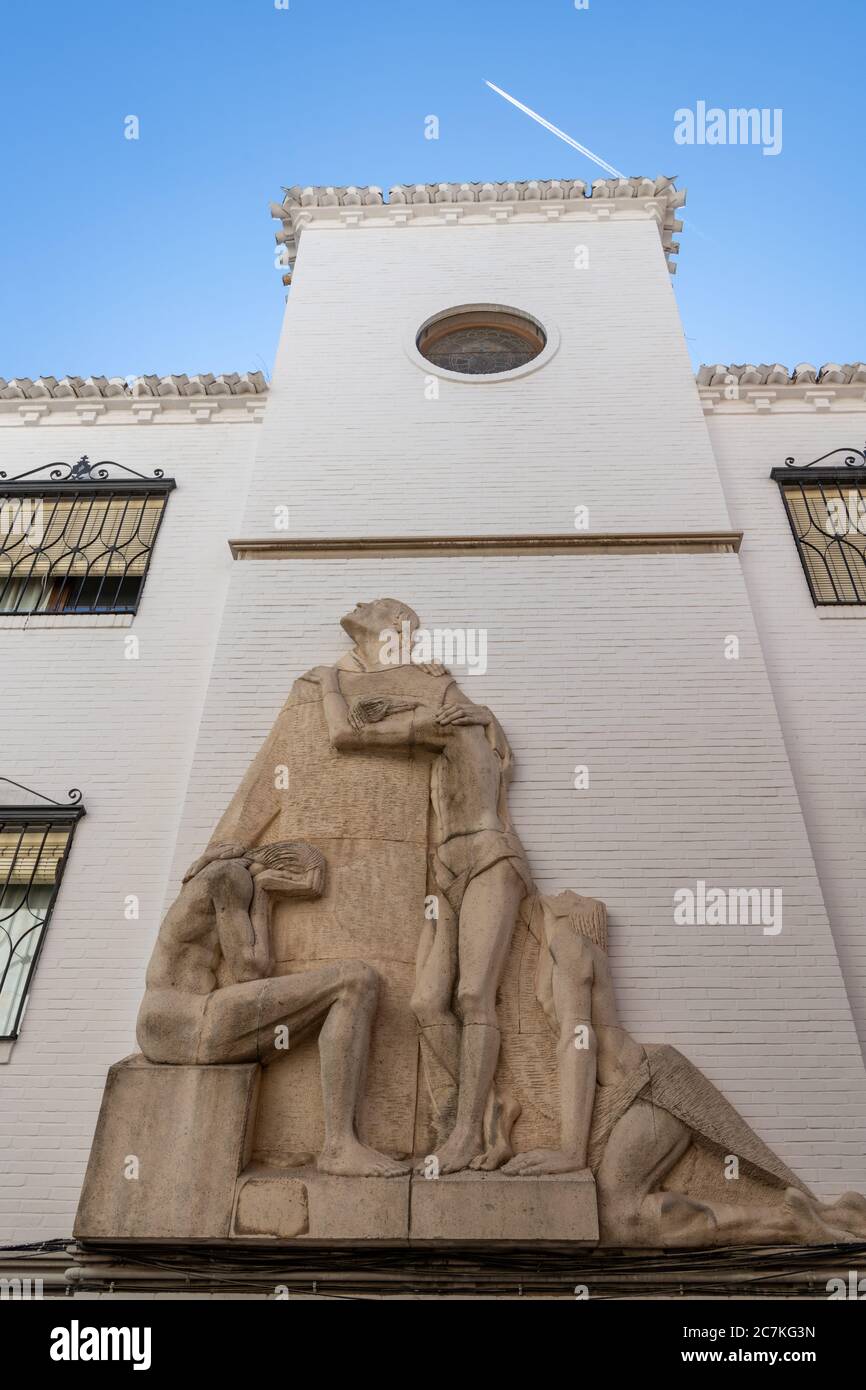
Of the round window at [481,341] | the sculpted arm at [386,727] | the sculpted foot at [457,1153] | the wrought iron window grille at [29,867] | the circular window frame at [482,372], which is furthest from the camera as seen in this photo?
the round window at [481,341]

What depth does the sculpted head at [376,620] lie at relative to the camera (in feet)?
22.1

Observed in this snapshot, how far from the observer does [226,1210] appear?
4520 mm

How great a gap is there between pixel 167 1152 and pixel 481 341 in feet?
25.2

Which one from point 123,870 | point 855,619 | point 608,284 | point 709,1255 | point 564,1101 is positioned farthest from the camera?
point 608,284

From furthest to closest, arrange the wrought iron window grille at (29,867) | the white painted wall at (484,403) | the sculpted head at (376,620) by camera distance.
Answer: the white painted wall at (484,403), the sculpted head at (376,620), the wrought iron window grille at (29,867)

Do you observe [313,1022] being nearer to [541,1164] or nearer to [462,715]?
[541,1164]

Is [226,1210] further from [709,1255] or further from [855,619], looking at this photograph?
[855,619]

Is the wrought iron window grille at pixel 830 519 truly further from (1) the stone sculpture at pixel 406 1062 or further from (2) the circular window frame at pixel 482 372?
(1) the stone sculpture at pixel 406 1062

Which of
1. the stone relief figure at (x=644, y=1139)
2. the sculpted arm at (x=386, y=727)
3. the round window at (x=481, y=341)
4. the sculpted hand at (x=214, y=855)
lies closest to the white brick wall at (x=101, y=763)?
the sculpted hand at (x=214, y=855)

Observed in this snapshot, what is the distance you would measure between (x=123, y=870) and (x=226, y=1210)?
7.91 ft

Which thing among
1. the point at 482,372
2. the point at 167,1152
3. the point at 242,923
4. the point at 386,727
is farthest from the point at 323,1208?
the point at 482,372

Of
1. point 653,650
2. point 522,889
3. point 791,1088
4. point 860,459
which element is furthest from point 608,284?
point 791,1088

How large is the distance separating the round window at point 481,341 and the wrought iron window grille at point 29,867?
17.6 ft

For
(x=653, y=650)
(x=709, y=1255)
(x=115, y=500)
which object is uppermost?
(x=115, y=500)
